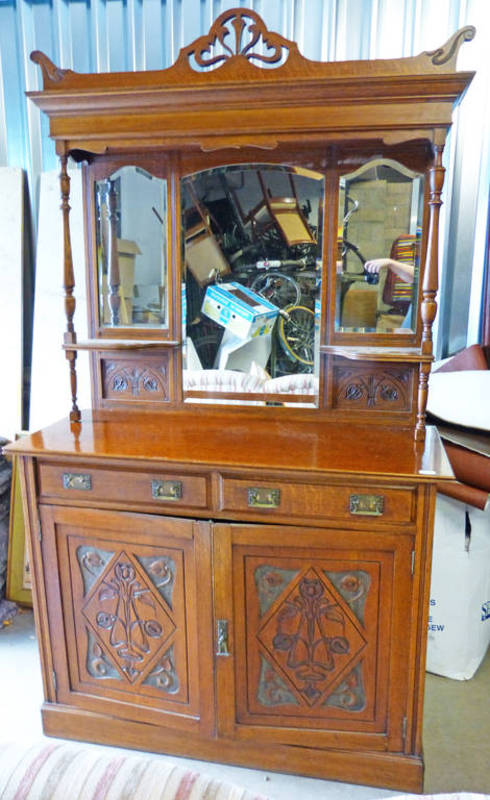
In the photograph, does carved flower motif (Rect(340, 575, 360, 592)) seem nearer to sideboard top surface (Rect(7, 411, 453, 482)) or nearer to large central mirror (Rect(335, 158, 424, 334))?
sideboard top surface (Rect(7, 411, 453, 482))

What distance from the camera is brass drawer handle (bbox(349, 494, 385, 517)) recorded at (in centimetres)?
140

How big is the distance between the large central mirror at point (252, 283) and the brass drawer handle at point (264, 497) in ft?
1.42

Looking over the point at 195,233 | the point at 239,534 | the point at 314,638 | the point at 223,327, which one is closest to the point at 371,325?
the point at 223,327

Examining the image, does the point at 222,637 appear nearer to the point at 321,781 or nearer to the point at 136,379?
the point at 321,781

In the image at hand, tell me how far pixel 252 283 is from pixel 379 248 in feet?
1.31

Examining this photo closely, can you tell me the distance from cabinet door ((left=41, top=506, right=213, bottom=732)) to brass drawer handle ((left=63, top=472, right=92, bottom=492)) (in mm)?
69

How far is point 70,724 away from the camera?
1712mm

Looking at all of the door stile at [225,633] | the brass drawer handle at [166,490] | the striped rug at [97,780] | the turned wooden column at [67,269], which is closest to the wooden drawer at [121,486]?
the brass drawer handle at [166,490]

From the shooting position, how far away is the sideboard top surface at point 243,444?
4.62 feet

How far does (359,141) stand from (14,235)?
1497 mm

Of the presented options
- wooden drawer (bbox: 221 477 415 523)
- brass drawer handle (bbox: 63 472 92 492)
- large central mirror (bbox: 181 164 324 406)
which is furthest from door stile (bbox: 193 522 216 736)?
large central mirror (bbox: 181 164 324 406)

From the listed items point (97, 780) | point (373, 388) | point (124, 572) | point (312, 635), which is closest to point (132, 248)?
point (373, 388)

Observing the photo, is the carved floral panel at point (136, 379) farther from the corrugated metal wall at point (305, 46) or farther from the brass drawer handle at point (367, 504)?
the corrugated metal wall at point (305, 46)

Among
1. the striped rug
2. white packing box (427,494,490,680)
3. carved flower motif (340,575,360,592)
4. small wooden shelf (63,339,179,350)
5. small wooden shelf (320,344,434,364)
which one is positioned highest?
small wooden shelf (63,339,179,350)
